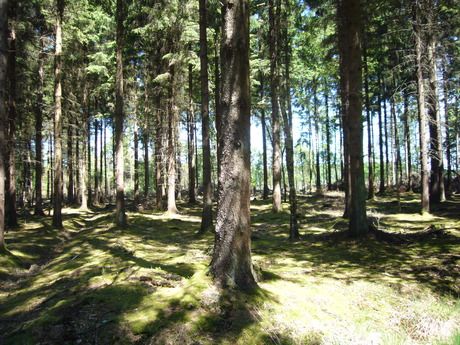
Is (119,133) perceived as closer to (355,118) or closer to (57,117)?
(57,117)

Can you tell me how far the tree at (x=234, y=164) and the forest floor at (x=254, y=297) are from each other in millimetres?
361

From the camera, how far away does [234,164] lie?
4.42 m

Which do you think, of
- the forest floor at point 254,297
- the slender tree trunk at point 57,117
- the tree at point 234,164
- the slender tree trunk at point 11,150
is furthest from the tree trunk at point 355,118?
the slender tree trunk at point 11,150

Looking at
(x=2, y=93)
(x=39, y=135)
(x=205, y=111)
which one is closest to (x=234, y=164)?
(x=205, y=111)

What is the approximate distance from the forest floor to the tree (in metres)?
0.36

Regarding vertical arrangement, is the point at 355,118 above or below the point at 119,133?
below

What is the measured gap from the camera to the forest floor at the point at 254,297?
3352 mm

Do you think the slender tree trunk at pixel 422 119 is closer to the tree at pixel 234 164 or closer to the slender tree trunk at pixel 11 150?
the tree at pixel 234 164

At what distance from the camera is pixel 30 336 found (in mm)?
3303

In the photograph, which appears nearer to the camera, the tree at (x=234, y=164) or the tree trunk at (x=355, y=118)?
the tree at (x=234, y=164)

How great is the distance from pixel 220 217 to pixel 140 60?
2325cm

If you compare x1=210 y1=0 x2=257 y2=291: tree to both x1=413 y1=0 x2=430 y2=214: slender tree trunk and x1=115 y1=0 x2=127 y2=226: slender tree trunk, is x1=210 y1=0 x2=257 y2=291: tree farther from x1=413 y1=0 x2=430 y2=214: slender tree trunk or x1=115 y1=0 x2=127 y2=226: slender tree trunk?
x1=413 y1=0 x2=430 y2=214: slender tree trunk

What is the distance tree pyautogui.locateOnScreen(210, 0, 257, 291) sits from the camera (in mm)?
4336

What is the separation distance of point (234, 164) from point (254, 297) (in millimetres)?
2063
